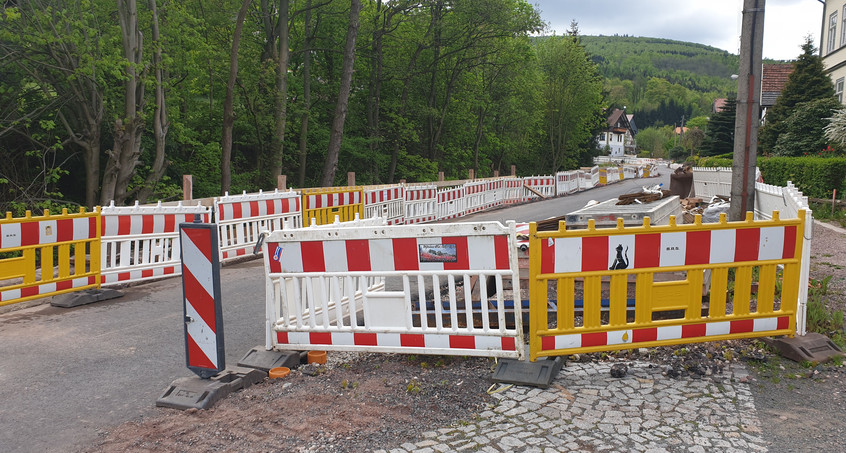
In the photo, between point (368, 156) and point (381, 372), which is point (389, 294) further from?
point (368, 156)

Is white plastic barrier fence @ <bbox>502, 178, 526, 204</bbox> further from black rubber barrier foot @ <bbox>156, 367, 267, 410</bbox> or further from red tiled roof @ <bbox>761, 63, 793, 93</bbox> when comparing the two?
red tiled roof @ <bbox>761, 63, 793, 93</bbox>

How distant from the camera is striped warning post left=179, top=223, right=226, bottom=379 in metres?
4.93

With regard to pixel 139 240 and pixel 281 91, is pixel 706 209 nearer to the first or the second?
pixel 139 240

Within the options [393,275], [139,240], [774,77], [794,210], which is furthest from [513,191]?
[774,77]

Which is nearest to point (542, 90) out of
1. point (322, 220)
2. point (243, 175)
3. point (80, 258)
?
point (243, 175)

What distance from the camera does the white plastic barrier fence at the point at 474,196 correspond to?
998 inches

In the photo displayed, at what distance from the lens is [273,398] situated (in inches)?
195

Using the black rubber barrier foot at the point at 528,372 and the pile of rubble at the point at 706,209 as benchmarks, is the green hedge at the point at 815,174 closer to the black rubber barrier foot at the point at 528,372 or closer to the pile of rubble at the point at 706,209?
the pile of rubble at the point at 706,209

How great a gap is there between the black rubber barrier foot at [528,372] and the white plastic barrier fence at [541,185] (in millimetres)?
29893

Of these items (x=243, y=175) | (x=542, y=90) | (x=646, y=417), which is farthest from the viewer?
(x=542, y=90)

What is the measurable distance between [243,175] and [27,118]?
37.9 ft

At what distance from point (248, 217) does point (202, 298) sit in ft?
27.6

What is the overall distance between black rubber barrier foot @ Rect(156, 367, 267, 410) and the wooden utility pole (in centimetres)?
792

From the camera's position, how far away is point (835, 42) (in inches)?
1318
